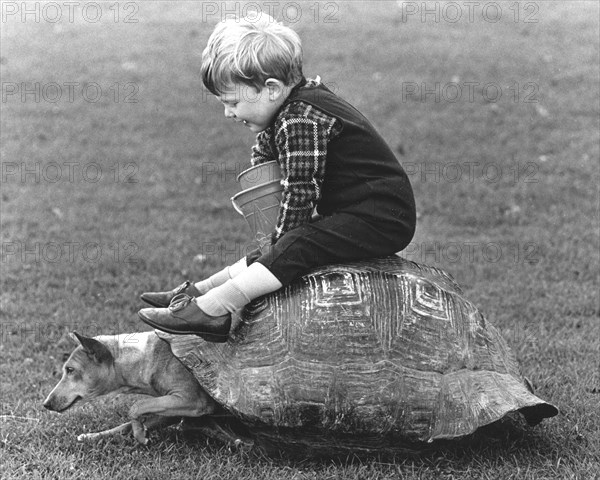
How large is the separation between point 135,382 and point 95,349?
1.20 ft

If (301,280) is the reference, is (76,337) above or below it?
below

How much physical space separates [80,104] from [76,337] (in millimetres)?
9909

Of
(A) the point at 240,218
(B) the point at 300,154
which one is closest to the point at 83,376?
(B) the point at 300,154

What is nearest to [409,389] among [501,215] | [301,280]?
[301,280]

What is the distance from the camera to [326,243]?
539 cm

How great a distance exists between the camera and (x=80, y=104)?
14.7 meters

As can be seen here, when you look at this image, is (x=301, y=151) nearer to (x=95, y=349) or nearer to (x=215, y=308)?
(x=215, y=308)

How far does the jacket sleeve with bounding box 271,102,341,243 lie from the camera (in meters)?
5.30

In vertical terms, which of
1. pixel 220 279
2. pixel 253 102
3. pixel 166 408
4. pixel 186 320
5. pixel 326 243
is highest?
pixel 253 102

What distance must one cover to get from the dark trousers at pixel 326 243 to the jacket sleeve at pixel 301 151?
148mm

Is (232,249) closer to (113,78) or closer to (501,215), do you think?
(501,215)

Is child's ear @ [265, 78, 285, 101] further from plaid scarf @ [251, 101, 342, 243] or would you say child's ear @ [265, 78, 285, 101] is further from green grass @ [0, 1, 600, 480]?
green grass @ [0, 1, 600, 480]

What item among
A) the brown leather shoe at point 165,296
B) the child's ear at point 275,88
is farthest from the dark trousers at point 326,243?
the child's ear at point 275,88

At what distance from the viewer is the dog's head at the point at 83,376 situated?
18.4 ft
